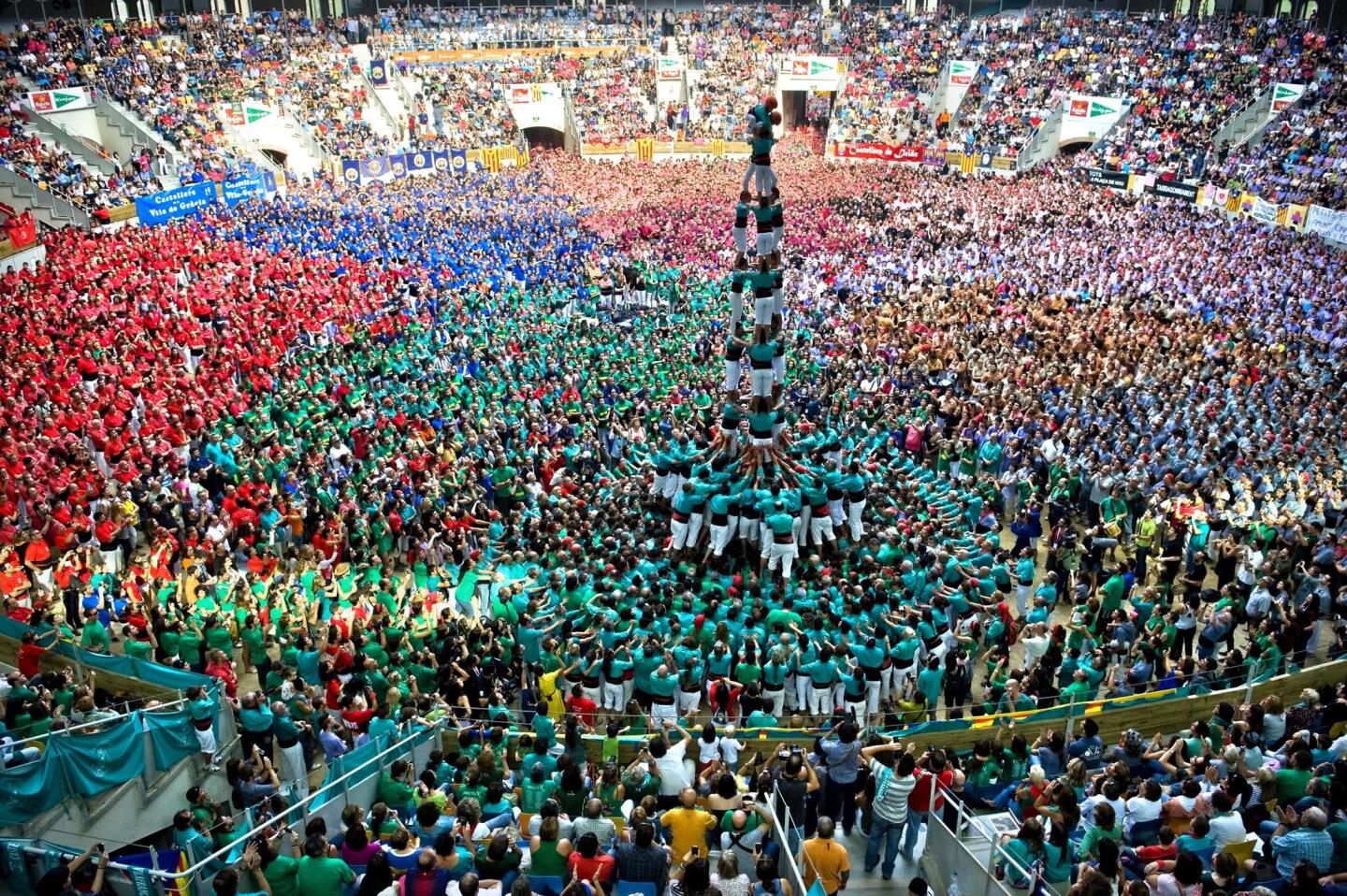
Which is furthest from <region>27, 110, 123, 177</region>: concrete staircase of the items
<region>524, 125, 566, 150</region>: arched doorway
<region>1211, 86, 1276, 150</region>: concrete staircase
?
<region>1211, 86, 1276, 150</region>: concrete staircase

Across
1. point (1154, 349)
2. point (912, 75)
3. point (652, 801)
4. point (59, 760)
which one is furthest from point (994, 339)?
point (912, 75)

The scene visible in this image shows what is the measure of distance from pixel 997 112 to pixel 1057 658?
4691 centimetres

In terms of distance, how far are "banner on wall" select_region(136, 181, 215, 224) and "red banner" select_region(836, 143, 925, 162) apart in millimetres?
29169

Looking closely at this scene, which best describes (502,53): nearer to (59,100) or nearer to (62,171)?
(59,100)

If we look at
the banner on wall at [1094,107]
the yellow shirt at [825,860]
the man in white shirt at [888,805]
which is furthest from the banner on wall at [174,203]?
the banner on wall at [1094,107]

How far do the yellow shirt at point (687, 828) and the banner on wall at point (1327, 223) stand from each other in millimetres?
30771

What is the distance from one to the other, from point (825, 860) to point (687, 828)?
1.02 meters

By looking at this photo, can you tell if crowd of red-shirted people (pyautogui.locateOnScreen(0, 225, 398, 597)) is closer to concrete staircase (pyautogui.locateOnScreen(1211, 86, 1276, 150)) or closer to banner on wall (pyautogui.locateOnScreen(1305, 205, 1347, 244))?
banner on wall (pyautogui.locateOnScreen(1305, 205, 1347, 244))

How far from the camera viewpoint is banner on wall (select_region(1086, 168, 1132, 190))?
4178 cm

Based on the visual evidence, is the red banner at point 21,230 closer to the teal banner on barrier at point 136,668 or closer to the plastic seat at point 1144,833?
the teal banner on barrier at point 136,668

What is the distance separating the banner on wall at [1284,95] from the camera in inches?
1698

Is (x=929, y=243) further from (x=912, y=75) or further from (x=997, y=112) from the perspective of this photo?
(x=912, y=75)

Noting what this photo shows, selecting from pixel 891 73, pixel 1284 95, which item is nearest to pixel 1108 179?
pixel 1284 95

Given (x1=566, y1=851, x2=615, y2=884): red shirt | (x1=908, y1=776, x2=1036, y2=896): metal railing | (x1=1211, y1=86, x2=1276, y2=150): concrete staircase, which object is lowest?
(x1=908, y1=776, x2=1036, y2=896): metal railing
